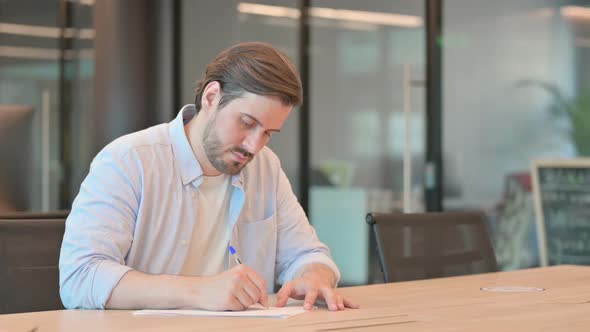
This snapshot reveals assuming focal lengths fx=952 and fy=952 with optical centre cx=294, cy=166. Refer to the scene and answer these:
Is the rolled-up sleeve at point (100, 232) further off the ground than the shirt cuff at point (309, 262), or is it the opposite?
the rolled-up sleeve at point (100, 232)

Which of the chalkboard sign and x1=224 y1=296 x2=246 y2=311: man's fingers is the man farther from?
the chalkboard sign

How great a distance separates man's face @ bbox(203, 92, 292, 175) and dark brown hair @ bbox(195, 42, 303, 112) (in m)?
0.02

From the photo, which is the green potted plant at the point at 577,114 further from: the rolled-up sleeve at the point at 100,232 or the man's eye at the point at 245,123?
the rolled-up sleeve at the point at 100,232

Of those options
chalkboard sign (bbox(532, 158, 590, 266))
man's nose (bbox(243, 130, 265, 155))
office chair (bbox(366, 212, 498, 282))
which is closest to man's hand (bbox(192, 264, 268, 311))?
man's nose (bbox(243, 130, 265, 155))

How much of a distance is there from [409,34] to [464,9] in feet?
1.11

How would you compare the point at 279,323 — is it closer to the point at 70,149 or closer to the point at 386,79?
the point at 386,79

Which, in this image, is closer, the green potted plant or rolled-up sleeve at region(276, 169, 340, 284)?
rolled-up sleeve at region(276, 169, 340, 284)

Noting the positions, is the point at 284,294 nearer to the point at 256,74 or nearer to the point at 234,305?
the point at 234,305

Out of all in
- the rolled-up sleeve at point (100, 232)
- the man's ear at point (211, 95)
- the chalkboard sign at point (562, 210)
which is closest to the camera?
the rolled-up sleeve at point (100, 232)

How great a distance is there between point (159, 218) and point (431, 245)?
96 centimetres

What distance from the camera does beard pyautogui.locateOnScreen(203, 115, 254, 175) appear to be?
2.26m

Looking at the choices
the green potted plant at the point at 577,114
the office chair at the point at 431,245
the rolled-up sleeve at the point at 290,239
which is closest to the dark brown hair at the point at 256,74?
the rolled-up sleeve at the point at 290,239

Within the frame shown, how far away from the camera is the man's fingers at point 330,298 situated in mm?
2068

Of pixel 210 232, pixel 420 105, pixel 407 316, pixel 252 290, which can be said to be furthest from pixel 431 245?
pixel 420 105
